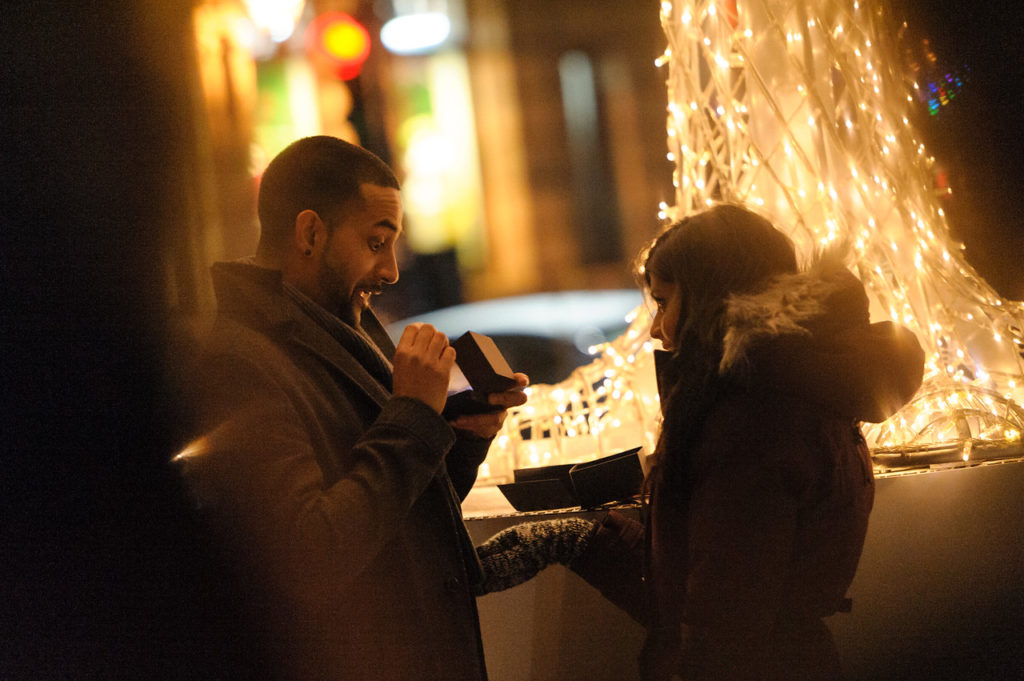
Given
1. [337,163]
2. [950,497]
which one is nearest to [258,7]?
[337,163]

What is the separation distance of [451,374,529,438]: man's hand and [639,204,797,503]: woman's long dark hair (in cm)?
21

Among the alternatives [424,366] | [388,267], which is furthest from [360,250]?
[424,366]

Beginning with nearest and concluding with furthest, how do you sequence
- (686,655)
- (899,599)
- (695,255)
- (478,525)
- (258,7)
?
(686,655)
(695,255)
(899,599)
(478,525)
(258,7)

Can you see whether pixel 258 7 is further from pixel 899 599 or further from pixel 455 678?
pixel 899 599

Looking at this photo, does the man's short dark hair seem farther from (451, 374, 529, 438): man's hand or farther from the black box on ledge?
the black box on ledge

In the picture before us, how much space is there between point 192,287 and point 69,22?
0.33m

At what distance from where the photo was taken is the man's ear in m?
1.06

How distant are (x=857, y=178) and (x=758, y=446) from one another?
0.95m

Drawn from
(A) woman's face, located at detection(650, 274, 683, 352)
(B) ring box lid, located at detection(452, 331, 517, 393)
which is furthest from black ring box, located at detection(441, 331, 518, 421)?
(A) woman's face, located at detection(650, 274, 683, 352)

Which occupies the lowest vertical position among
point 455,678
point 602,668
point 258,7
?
point 602,668

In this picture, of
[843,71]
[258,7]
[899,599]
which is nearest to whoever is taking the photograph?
[899,599]

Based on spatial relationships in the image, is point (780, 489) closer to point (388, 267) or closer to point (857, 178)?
point (388, 267)

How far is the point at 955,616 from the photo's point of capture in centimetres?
129

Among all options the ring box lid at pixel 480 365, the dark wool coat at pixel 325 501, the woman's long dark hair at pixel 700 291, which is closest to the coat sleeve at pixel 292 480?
the dark wool coat at pixel 325 501
